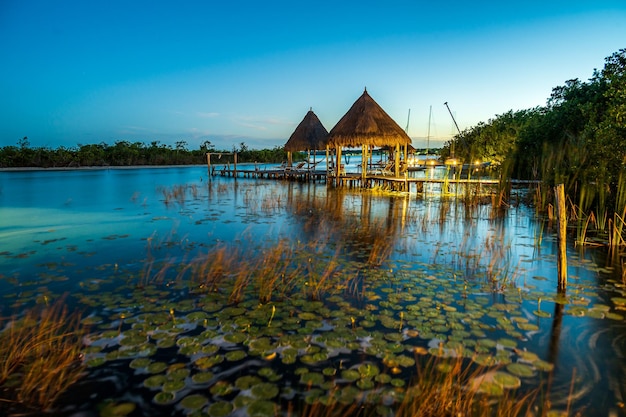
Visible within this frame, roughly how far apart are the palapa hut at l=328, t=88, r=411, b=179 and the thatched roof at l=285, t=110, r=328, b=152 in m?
5.63

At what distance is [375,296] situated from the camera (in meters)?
Answer: 5.02

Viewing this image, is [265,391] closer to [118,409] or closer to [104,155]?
[118,409]

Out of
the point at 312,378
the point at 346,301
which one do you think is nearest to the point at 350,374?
the point at 312,378

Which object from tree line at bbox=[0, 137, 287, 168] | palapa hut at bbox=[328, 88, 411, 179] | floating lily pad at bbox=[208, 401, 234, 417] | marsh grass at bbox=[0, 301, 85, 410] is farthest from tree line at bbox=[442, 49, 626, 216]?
tree line at bbox=[0, 137, 287, 168]

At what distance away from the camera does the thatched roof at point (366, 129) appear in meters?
21.1

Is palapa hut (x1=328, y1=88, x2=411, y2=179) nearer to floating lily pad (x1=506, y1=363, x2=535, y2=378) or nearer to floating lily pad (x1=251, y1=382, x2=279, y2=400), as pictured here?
floating lily pad (x1=506, y1=363, x2=535, y2=378)

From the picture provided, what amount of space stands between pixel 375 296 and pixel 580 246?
237 inches

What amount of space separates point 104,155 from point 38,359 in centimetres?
5659

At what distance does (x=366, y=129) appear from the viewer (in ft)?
69.6

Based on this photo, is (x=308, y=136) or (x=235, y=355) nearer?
(x=235, y=355)

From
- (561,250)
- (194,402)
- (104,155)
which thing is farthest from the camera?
(104,155)

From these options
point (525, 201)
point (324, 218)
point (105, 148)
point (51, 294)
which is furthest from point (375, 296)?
point (105, 148)

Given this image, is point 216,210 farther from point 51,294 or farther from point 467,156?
point 467,156

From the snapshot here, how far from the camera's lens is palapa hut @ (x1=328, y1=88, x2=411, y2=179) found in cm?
2106
